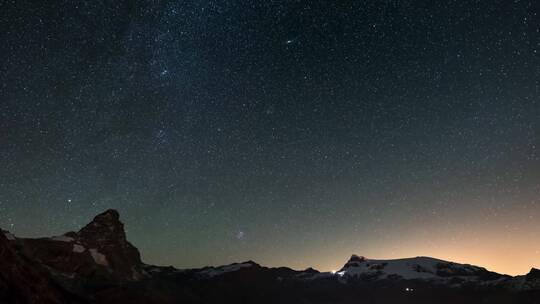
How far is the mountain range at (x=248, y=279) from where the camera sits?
95125 mm

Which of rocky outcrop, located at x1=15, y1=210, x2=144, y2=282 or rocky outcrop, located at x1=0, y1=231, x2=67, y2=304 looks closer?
rocky outcrop, located at x1=0, y1=231, x2=67, y2=304

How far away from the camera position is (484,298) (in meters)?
115

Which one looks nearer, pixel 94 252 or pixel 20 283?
pixel 20 283

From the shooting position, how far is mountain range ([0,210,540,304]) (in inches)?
3745

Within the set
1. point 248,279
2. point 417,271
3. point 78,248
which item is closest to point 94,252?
point 78,248

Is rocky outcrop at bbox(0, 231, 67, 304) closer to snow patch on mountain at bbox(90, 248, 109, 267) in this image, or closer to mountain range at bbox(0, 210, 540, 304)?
mountain range at bbox(0, 210, 540, 304)

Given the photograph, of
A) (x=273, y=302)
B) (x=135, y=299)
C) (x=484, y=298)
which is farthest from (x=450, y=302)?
(x=135, y=299)

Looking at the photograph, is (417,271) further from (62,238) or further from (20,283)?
(20,283)

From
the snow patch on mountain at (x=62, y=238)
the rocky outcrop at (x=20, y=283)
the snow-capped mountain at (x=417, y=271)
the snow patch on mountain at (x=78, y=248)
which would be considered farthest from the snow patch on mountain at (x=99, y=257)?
the rocky outcrop at (x=20, y=283)

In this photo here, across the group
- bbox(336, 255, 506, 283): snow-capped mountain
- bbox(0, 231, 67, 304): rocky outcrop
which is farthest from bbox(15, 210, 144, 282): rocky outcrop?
bbox(336, 255, 506, 283): snow-capped mountain

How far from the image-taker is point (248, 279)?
472 feet

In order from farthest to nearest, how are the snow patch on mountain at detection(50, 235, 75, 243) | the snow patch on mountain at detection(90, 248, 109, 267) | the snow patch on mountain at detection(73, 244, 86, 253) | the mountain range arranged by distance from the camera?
the snow patch on mountain at detection(90, 248, 109, 267)
the snow patch on mountain at detection(50, 235, 75, 243)
the snow patch on mountain at detection(73, 244, 86, 253)
the mountain range

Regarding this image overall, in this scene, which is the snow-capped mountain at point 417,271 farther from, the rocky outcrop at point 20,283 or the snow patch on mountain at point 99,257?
the rocky outcrop at point 20,283

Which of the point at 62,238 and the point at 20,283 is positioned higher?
the point at 62,238
